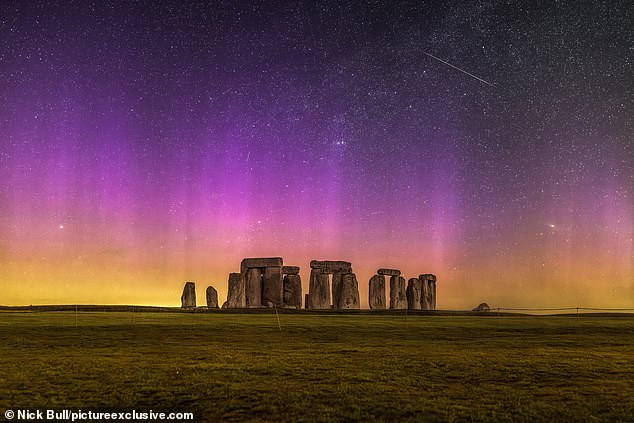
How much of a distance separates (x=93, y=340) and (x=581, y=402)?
58.3 feet

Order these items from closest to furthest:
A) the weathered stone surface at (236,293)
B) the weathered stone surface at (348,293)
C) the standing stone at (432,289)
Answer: the weathered stone surface at (236,293), the weathered stone surface at (348,293), the standing stone at (432,289)

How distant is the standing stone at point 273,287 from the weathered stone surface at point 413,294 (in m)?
15.4

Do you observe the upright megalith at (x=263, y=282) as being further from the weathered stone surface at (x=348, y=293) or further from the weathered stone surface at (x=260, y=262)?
the weathered stone surface at (x=348, y=293)

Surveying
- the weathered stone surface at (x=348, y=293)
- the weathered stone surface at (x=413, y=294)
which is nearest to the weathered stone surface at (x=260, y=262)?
the weathered stone surface at (x=348, y=293)

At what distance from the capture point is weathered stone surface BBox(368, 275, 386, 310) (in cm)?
5944

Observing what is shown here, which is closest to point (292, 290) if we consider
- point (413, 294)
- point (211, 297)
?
point (211, 297)

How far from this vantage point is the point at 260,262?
5506 centimetres

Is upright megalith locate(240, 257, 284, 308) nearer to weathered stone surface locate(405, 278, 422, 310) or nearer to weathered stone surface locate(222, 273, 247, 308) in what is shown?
weathered stone surface locate(222, 273, 247, 308)

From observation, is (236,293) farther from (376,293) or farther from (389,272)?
(389,272)

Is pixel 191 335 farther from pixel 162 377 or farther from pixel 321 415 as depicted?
pixel 321 415

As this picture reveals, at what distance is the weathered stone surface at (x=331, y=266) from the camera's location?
2281 inches

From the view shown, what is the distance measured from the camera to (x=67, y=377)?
14.9 meters

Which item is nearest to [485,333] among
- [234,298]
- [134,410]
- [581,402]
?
[581,402]

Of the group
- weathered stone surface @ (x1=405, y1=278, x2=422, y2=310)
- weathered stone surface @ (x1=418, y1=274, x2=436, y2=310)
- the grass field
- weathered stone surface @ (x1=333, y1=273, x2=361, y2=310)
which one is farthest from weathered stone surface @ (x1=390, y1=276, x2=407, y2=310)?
the grass field
